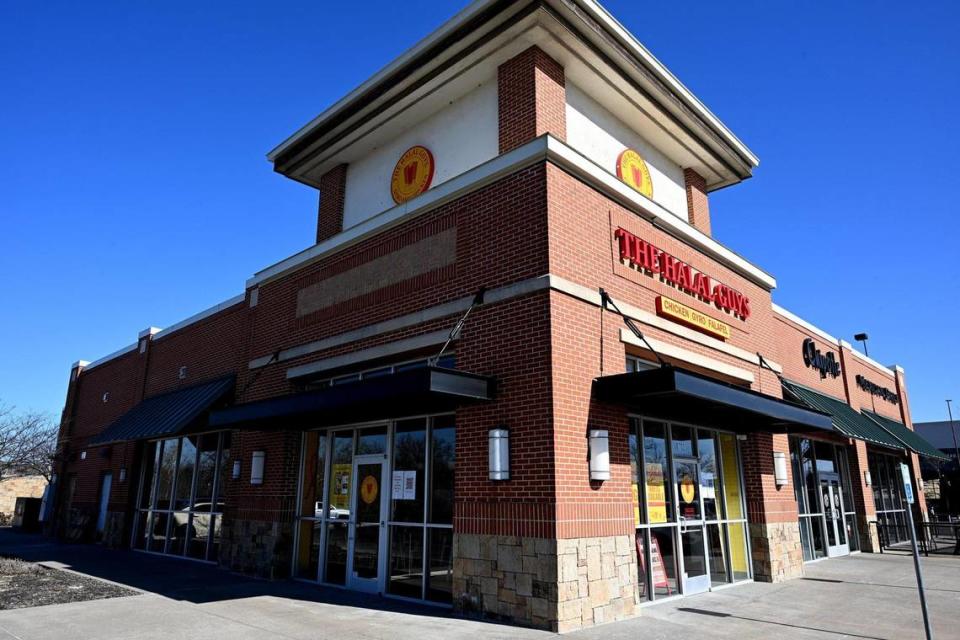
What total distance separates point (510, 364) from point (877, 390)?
22.3 metres

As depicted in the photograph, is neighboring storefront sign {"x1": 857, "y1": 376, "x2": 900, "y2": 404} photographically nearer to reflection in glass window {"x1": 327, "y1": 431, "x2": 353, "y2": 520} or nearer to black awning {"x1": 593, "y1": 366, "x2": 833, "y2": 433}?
black awning {"x1": 593, "y1": 366, "x2": 833, "y2": 433}

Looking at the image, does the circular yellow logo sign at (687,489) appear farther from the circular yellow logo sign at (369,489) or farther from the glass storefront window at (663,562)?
the circular yellow logo sign at (369,489)

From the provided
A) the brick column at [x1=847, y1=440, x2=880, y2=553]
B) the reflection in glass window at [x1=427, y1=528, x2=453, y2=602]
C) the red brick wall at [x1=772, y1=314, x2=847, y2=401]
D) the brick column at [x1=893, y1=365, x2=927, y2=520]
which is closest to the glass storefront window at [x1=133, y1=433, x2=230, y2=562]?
the reflection in glass window at [x1=427, y1=528, x2=453, y2=602]

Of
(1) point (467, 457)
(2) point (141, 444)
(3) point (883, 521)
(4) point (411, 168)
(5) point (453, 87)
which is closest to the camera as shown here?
(1) point (467, 457)

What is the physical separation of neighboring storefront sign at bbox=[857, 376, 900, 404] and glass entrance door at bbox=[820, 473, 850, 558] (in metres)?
5.64

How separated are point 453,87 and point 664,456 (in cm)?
831

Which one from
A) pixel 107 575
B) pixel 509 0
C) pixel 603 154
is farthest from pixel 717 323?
pixel 107 575

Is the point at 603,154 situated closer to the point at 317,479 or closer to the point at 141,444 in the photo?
the point at 317,479

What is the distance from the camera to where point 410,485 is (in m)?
11.0

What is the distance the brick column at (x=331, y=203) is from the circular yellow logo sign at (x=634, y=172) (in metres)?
6.80

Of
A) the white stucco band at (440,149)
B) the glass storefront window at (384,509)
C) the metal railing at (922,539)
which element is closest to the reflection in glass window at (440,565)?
the glass storefront window at (384,509)

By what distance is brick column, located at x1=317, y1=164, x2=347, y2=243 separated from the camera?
15693 millimetres

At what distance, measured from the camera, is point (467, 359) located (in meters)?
10.2

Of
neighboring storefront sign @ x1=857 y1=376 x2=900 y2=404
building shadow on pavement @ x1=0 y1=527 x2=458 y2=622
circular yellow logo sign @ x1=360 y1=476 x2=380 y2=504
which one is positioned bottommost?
building shadow on pavement @ x1=0 y1=527 x2=458 y2=622
